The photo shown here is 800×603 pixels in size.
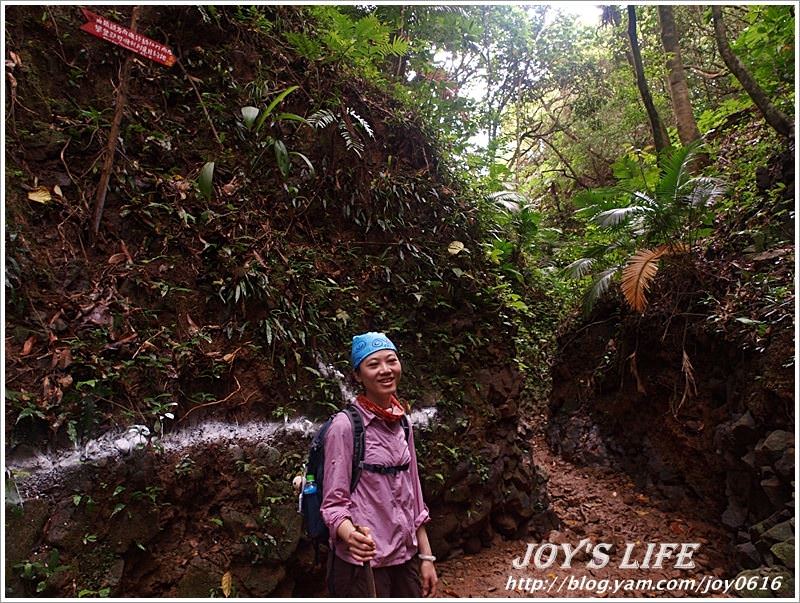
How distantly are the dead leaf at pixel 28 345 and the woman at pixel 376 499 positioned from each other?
2.16 meters

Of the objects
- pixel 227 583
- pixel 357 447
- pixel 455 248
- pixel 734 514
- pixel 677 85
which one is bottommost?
pixel 734 514

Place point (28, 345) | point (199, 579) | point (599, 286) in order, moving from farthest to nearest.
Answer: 1. point (599, 286)
2. point (199, 579)
3. point (28, 345)

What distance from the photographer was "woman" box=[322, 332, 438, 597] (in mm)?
2375

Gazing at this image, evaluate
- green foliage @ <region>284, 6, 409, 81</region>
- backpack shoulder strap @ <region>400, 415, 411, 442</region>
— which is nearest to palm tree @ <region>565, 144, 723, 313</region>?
green foliage @ <region>284, 6, 409, 81</region>

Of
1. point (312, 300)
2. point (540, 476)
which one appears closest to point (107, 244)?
point (312, 300)

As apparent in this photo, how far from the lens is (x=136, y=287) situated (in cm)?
372

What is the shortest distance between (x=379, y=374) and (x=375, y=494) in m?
0.63

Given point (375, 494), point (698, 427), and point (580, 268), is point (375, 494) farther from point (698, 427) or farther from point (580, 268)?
point (580, 268)

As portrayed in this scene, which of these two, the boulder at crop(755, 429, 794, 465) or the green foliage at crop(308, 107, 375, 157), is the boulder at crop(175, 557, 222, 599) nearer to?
the green foliage at crop(308, 107, 375, 157)

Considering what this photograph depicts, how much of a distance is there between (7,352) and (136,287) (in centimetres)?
93

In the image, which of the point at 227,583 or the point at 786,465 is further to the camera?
the point at 786,465

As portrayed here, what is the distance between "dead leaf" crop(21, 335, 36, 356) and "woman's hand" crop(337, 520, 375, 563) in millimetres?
2400

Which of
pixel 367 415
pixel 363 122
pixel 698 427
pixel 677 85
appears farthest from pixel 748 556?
pixel 677 85

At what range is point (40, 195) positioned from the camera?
3516mm
